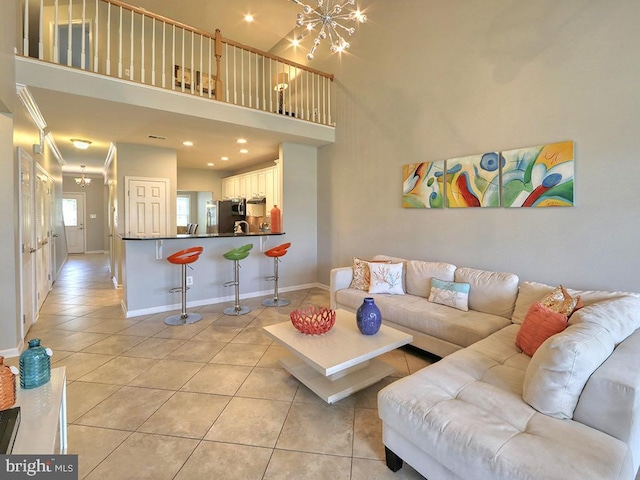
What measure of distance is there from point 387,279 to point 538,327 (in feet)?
5.73

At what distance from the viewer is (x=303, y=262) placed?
571 cm

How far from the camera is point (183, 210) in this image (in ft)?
26.5

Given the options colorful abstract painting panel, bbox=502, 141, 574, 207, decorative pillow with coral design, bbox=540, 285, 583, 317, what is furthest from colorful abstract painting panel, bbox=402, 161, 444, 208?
decorative pillow with coral design, bbox=540, 285, 583, 317

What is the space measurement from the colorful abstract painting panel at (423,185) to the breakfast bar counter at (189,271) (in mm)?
2285

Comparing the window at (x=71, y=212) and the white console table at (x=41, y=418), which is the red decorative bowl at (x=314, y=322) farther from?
the window at (x=71, y=212)

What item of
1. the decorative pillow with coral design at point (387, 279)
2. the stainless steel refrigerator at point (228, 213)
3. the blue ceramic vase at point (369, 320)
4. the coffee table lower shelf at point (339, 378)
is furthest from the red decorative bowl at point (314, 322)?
the stainless steel refrigerator at point (228, 213)

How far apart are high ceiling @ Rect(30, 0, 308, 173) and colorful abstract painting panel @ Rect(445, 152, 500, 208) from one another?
276cm

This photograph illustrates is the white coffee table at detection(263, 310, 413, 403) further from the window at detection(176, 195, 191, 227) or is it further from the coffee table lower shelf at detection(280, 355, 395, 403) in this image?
the window at detection(176, 195, 191, 227)

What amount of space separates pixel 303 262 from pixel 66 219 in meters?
9.46

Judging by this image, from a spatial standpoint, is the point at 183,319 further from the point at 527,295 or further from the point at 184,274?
the point at 527,295

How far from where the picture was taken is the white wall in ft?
8.27

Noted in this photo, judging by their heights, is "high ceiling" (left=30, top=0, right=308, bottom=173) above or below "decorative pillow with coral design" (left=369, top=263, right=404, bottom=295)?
above

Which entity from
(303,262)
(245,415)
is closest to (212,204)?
(303,262)

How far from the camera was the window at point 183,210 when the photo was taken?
803cm
